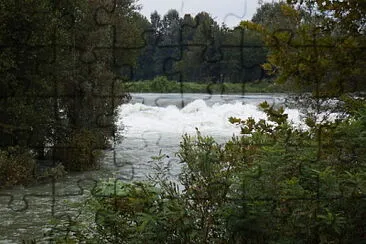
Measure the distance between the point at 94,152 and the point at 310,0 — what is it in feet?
32.7

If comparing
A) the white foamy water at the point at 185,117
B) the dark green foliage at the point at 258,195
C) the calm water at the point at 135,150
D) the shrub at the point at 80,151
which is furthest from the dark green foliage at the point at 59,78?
the dark green foliage at the point at 258,195

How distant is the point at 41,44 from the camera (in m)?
11.0

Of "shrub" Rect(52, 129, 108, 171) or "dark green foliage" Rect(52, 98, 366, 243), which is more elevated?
"dark green foliage" Rect(52, 98, 366, 243)

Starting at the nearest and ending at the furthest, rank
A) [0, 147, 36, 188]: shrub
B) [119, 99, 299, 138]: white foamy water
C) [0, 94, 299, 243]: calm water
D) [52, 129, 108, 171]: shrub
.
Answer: [0, 94, 299, 243]: calm water → [0, 147, 36, 188]: shrub → [52, 129, 108, 171]: shrub → [119, 99, 299, 138]: white foamy water

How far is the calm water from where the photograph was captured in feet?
26.7

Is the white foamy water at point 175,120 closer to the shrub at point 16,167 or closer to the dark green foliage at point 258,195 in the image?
the shrub at point 16,167

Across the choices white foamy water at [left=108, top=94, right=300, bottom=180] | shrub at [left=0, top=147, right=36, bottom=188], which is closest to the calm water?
white foamy water at [left=108, top=94, right=300, bottom=180]

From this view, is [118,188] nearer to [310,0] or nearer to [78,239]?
[78,239]

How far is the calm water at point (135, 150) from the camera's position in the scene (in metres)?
8.12

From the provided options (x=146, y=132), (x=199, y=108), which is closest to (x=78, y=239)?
(x=146, y=132)

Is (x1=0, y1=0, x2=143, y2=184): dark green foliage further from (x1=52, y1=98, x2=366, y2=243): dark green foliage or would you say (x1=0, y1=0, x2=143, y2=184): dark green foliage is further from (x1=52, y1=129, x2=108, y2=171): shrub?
(x1=52, y1=98, x2=366, y2=243): dark green foliage
